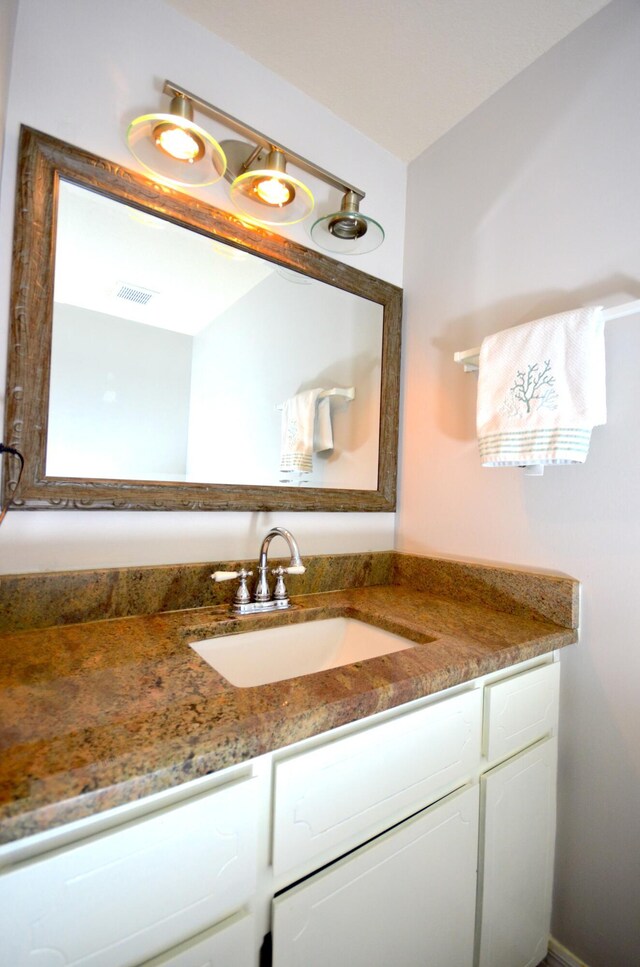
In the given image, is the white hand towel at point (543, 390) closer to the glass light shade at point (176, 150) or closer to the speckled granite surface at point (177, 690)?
the speckled granite surface at point (177, 690)

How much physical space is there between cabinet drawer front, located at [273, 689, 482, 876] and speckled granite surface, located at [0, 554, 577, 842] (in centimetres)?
6

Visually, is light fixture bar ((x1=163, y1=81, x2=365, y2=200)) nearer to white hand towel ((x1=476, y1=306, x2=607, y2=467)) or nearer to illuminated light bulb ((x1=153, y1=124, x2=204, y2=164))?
illuminated light bulb ((x1=153, y1=124, x2=204, y2=164))

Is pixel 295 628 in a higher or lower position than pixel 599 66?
lower

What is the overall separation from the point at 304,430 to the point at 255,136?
0.81 m

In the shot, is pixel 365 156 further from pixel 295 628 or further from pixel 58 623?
pixel 58 623

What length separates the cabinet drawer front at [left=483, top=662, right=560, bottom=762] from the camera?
90 centimetres

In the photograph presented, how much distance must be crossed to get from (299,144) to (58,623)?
1.48 metres

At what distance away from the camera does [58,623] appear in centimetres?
93

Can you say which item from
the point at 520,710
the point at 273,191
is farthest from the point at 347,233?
the point at 520,710

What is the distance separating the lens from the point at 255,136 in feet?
3.86

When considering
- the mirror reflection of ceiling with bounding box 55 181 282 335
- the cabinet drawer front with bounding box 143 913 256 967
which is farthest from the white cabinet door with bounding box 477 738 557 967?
the mirror reflection of ceiling with bounding box 55 181 282 335

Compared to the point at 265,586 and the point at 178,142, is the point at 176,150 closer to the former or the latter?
the point at 178,142

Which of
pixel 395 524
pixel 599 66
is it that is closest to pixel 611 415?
pixel 395 524

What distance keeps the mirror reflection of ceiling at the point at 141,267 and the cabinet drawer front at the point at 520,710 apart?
3.72 ft
